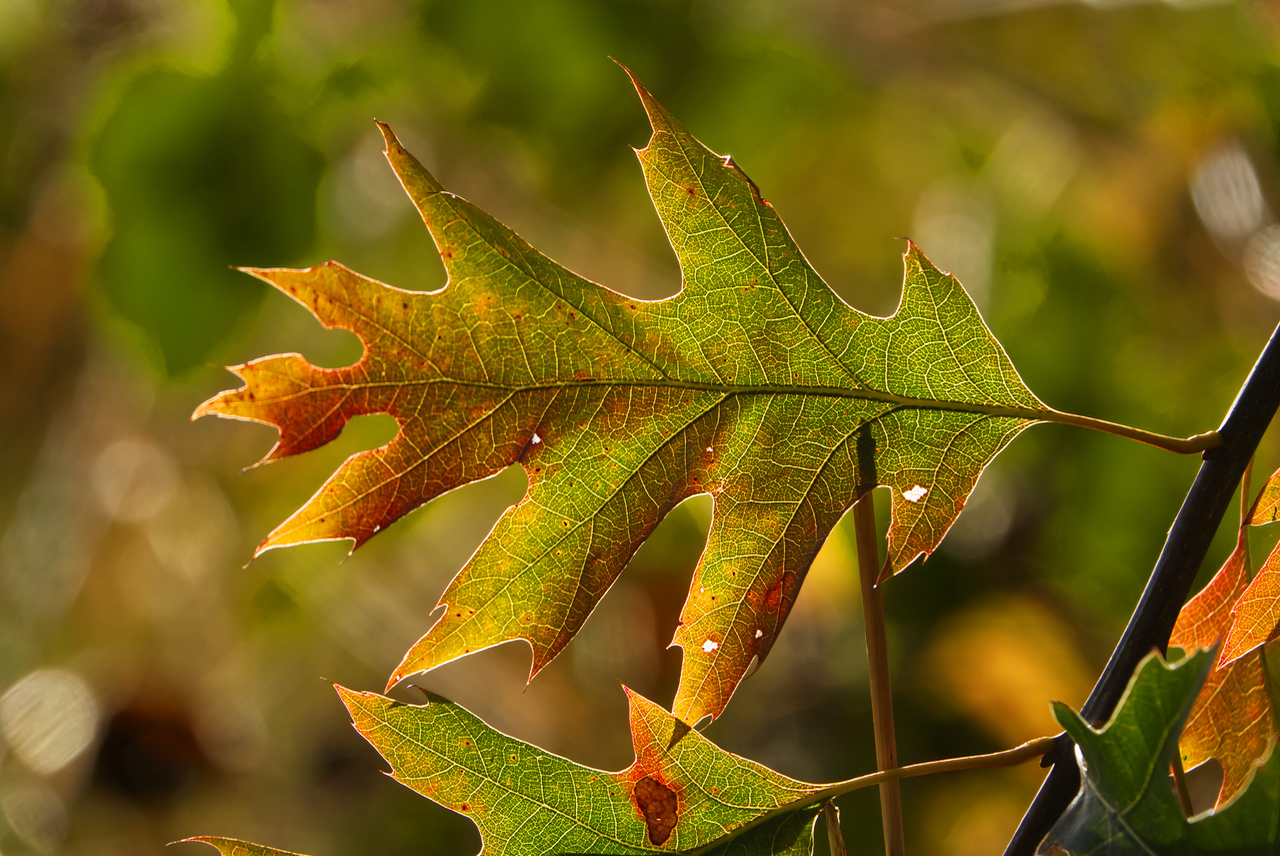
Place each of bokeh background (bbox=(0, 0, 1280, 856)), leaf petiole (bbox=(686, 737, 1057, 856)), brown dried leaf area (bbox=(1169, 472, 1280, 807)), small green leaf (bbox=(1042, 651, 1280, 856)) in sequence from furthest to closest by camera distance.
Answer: bokeh background (bbox=(0, 0, 1280, 856)), brown dried leaf area (bbox=(1169, 472, 1280, 807)), leaf petiole (bbox=(686, 737, 1057, 856)), small green leaf (bbox=(1042, 651, 1280, 856))

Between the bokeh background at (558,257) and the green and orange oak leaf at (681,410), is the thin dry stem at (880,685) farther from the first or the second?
the bokeh background at (558,257)

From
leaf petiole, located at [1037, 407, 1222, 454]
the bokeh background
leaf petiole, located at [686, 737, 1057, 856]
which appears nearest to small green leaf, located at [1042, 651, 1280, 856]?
leaf petiole, located at [686, 737, 1057, 856]

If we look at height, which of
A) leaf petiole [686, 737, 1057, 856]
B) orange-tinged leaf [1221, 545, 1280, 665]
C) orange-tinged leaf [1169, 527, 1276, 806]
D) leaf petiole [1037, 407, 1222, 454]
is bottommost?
leaf petiole [686, 737, 1057, 856]

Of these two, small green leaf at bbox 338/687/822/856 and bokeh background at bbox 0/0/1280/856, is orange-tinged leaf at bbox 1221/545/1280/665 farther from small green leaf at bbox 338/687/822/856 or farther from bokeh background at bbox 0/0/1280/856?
bokeh background at bbox 0/0/1280/856

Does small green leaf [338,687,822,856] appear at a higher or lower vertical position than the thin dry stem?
lower

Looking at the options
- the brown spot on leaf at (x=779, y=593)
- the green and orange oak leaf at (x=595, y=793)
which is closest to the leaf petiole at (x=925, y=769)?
the green and orange oak leaf at (x=595, y=793)

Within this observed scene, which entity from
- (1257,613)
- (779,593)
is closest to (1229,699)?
(1257,613)

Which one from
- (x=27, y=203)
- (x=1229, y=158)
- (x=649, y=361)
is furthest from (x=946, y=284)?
(x=27, y=203)
